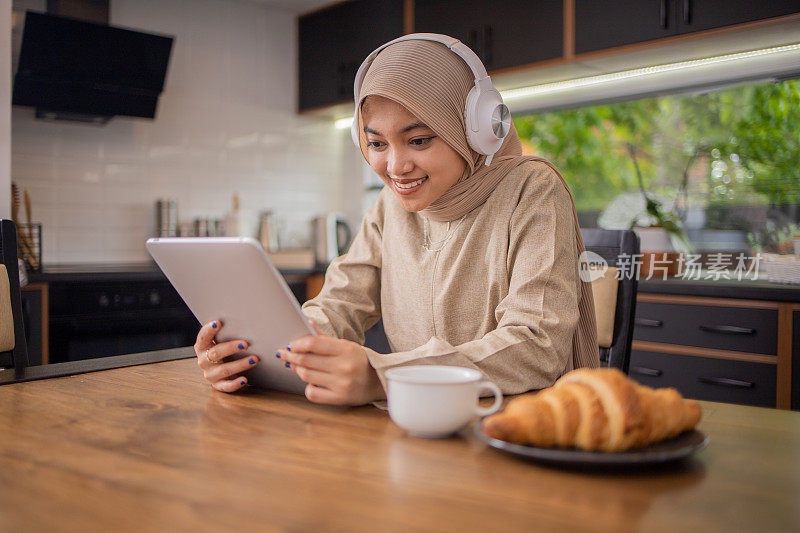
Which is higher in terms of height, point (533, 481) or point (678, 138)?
point (678, 138)

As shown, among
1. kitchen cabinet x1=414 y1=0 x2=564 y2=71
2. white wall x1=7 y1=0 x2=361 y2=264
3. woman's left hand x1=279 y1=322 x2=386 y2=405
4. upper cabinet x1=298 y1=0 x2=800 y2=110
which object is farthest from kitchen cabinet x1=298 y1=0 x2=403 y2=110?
woman's left hand x1=279 y1=322 x2=386 y2=405

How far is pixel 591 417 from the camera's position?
68 cm

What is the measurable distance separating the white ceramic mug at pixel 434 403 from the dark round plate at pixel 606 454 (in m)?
0.06

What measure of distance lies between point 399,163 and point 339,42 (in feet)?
10.1

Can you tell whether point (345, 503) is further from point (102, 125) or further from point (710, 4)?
point (102, 125)

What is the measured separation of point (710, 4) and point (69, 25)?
2726 millimetres

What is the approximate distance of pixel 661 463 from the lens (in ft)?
2.33

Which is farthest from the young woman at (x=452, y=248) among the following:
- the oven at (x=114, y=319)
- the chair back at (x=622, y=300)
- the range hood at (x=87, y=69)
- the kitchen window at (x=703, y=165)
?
the range hood at (x=87, y=69)

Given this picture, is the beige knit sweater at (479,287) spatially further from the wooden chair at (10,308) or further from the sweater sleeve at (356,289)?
the wooden chair at (10,308)

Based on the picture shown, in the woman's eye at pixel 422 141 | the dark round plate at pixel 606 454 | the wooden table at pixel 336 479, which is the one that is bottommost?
the wooden table at pixel 336 479

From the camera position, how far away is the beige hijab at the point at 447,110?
1.28 metres

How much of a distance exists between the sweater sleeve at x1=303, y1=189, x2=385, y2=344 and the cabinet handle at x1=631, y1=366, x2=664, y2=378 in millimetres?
1641

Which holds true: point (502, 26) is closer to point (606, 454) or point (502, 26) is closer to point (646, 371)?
point (646, 371)

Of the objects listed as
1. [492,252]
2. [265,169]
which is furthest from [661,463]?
[265,169]
